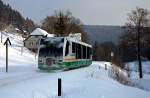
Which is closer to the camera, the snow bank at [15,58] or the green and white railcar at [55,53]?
the green and white railcar at [55,53]

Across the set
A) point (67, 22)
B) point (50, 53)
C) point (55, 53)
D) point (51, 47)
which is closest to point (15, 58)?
point (51, 47)

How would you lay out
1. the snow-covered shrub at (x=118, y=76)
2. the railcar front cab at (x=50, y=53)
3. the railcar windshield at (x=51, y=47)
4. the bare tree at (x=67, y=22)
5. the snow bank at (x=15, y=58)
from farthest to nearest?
the bare tree at (x=67, y=22) → the snow bank at (x=15, y=58) → the snow-covered shrub at (x=118, y=76) → the railcar windshield at (x=51, y=47) → the railcar front cab at (x=50, y=53)

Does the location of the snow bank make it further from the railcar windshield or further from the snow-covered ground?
the snow-covered ground

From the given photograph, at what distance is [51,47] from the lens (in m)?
32.4

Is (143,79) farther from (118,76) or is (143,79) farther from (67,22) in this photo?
(67,22)

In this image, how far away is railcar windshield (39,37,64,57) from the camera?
32094mm

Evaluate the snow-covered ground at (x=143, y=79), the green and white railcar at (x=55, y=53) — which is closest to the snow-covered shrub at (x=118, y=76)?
the snow-covered ground at (x=143, y=79)

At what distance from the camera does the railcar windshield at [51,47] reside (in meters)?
32.1

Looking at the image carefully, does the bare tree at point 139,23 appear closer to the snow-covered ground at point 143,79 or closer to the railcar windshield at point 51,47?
the snow-covered ground at point 143,79

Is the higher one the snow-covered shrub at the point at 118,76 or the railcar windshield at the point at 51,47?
the railcar windshield at the point at 51,47

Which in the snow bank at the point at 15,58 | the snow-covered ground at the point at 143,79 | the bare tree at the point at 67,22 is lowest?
the snow-covered ground at the point at 143,79

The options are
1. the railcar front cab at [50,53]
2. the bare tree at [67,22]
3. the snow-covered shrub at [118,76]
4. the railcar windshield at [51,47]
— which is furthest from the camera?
the bare tree at [67,22]

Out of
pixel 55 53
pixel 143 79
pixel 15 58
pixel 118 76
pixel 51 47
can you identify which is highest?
pixel 51 47

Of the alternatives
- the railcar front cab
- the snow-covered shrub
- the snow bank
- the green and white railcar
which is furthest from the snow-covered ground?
the snow bank
